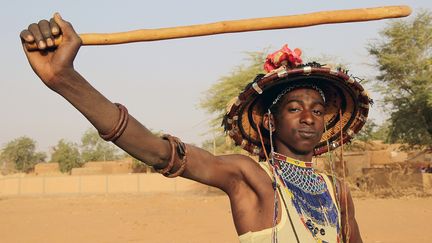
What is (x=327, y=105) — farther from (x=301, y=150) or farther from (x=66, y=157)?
(x=66, y=157)

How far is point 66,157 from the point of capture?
47438mm

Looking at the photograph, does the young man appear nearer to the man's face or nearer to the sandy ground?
the man's face

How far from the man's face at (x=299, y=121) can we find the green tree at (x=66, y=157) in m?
43.2

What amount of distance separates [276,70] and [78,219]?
14.0 meters

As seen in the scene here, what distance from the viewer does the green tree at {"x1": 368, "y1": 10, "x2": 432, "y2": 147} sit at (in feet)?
66.0

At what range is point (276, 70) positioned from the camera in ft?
9.00

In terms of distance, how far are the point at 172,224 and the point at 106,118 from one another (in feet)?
38.8

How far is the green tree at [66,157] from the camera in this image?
4566cm

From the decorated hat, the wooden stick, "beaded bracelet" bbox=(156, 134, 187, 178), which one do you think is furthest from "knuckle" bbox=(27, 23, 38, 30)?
the decorated hat

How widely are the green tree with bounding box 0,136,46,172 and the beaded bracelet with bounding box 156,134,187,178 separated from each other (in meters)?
60.4

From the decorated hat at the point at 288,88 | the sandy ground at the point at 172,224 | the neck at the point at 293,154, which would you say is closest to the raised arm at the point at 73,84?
the decorated hat at the point at 288,88

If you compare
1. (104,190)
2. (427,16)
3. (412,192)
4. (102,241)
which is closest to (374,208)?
(412,192)

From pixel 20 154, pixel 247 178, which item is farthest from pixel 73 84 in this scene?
pixel 20 154

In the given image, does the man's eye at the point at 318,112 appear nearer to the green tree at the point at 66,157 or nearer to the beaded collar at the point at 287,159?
the beaded collar at the point at 287,159
